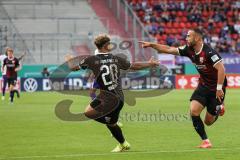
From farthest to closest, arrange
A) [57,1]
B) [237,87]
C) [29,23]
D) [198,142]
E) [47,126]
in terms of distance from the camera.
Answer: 1. [57,1]
2. [29,23]
3. [237,87]
4. [47,126]
5. [198,142]

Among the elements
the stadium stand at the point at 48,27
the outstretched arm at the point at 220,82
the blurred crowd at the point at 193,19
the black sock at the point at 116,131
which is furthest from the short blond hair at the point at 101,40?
the blurred crowd at the point at 193,19

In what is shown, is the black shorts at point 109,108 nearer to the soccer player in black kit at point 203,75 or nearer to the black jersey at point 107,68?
the black jersey at point 107,68

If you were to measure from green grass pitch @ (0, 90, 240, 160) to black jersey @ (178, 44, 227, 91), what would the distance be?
1352 mm

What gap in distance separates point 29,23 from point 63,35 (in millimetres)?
2790

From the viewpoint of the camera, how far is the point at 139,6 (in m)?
53.6

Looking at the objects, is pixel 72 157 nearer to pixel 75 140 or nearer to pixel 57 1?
pixel 75 140

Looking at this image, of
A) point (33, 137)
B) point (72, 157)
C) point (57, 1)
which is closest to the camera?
point (72, 157)

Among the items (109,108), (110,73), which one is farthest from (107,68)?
(109,108)

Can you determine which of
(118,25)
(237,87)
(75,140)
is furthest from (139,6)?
(75,140)

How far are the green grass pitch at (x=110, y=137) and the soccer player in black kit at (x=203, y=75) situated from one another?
68 centimetres

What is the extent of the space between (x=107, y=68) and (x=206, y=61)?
83.9 inches

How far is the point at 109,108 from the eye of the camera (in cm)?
1341

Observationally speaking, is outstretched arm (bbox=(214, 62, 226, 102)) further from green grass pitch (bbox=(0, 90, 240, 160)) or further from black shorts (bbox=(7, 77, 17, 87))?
Answer: black shorts (bbox=(7, 77, 17, 87))

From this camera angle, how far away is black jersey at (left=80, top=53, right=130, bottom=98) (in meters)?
13.4
